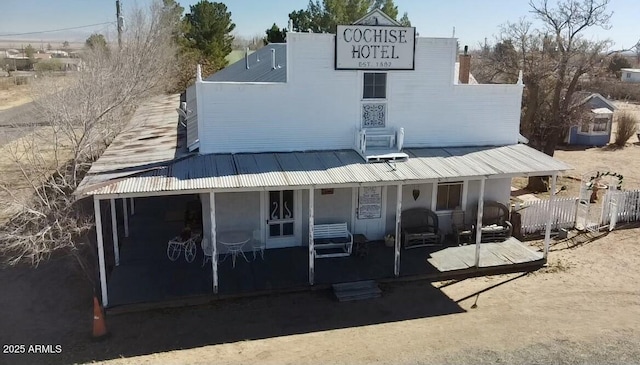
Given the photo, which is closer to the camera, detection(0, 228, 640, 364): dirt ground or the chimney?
detection(0, 228, 640, 364): dirt ground

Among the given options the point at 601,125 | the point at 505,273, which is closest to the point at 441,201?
the point at 505,273

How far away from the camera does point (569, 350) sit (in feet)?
32.4

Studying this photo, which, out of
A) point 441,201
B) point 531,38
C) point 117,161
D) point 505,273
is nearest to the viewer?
point 117,161

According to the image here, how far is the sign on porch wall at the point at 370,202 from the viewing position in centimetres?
1454

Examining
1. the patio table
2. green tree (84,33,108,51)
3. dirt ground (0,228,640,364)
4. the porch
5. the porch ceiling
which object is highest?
green tree (84,33,108,51)

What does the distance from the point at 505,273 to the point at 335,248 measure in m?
4.36

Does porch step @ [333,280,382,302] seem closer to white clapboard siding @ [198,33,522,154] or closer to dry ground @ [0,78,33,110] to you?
white clapboard siding @ [198,33,522,154]

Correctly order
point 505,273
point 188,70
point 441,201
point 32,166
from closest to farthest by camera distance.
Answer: point 505,273 → point 32,166 → point 441,201 → point 188,70

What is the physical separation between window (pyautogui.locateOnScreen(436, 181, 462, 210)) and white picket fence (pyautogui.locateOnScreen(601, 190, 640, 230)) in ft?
17.5

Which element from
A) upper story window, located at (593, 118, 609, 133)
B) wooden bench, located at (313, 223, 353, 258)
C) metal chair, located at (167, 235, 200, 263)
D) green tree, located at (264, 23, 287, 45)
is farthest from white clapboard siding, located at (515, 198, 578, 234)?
green tree, located at (264, 23, 287, 45)

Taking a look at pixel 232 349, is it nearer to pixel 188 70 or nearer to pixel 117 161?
pixel 117 161

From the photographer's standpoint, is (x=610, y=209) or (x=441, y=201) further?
(x=610, y=209)

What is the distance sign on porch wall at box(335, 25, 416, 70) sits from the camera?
44.1 feet

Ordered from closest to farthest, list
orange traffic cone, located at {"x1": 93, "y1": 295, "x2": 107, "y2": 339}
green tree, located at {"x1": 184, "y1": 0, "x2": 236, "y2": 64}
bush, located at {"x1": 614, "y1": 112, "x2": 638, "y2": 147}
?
orange traffic cone, located at {"x1": 93, "y1": 295, "x2": 107, "y2": 339} → bush, located at {"x1": 614, "y1": 112, "x2": 638, "y2": 147} → green tree, located at {"x1": 184, "y1": 0, "x2": 236, "y2": 64}
